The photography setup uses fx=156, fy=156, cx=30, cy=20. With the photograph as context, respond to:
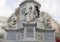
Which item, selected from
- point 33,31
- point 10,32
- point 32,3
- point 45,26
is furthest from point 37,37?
point 32,3

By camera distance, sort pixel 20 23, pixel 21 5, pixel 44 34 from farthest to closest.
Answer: pixel 21 5 → pixel 20 23 → pixel 44 34

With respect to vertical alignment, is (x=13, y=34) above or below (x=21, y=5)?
below

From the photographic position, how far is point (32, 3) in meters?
9.16

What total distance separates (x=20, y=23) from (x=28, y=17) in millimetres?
670

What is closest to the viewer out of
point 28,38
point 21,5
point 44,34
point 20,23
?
point 28,38

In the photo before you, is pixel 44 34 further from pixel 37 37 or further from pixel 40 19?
pixel 40 19

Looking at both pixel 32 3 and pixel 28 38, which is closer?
pixel 28 38

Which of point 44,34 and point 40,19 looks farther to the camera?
point 40,19

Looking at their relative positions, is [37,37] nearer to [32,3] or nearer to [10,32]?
[10,32]

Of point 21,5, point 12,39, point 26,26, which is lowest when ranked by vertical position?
point 12,39

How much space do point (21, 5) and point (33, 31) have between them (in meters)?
2.32

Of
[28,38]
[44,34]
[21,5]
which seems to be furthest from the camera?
[21,5]

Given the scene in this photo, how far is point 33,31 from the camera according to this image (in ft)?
25.2

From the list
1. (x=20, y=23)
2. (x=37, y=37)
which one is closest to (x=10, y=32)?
(x=20, y=23)
